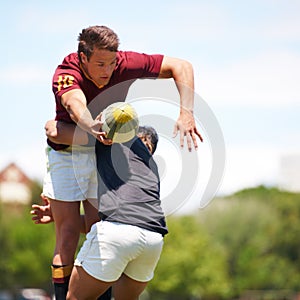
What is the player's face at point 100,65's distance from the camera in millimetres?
6785

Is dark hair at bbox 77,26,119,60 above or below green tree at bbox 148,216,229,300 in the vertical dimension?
above

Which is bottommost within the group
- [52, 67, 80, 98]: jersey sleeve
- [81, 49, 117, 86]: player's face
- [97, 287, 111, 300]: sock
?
[97, 287, 111, 300]: sock

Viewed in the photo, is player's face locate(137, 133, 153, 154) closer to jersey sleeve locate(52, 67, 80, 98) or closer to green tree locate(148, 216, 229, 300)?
jersey sleeve locate(52, 67, 80, 98)

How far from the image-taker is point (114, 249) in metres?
6.59

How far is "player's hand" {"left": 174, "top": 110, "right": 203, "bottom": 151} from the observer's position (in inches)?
259

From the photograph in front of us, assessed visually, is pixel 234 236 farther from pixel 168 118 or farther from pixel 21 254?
pixel 168 118

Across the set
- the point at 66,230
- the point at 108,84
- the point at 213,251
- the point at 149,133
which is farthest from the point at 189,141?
the point at 213,251

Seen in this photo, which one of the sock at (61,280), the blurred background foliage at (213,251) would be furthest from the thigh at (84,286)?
the blurred background foliage at (213,251)

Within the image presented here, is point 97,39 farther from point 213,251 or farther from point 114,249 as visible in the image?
point 213,251

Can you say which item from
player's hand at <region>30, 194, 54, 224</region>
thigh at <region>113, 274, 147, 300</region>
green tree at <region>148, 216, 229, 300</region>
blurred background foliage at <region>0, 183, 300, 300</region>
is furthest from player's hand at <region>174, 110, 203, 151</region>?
green tree at <region>148, 216, 229, 300</region>

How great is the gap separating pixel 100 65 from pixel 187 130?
32.9 inches

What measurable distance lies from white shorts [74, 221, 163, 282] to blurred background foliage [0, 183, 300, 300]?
199ft

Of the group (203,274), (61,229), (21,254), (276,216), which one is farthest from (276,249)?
(61,229)

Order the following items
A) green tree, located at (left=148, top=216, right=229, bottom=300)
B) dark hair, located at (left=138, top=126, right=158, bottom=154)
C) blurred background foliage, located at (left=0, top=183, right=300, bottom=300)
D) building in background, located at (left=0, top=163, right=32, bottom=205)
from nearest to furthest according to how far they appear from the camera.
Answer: dark hair, located at (left=138, top=126, right=158, bottom=154)
blurred background foliage, located at (left=0, top=183, right=300, bottom=300)
green tree, located at (left=148, top=216, right=229, bottom=300)
building in background, located at (left=0, top=163, right=32, bottom=205)
